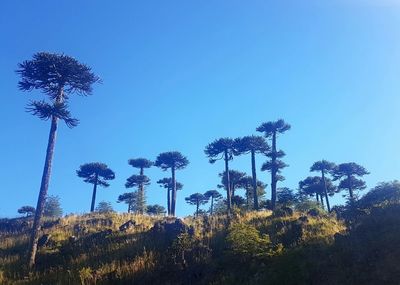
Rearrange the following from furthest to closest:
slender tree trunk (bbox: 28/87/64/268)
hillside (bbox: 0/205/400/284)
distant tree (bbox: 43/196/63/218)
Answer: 1. distant tree (bbox: 43/196/63/218)
2. slender tree trunk (bbox: 28/87/64/268)
3. hillside (bbox: 0/205/400/284)

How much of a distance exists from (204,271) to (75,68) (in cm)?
1582

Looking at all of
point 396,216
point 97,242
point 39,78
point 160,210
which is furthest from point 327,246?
point 160,210

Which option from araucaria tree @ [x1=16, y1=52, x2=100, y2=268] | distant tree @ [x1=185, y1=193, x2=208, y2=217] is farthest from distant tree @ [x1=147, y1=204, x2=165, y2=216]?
araucaria tree @ [x1=16, y1=52, x2=100, y2=268]

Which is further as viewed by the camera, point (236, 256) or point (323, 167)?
point (323, 167)

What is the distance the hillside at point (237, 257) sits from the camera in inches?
488

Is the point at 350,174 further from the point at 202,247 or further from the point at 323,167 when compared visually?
the point at 202,247

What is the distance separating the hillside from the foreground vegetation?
25mm

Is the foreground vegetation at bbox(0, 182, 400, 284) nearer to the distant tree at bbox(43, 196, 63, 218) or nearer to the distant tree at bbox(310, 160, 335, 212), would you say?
the distant tree at bbox(310, 160, 335, 212)

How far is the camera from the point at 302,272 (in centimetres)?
1235

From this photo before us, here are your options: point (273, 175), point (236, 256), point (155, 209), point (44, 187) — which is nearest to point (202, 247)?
point (236, 256)

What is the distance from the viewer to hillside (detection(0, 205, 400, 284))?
1238 centimetres

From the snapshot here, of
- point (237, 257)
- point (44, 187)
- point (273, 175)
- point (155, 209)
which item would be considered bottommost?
point (237, 257)

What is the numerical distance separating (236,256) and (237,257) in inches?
3.0

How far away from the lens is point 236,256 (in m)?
14.5
